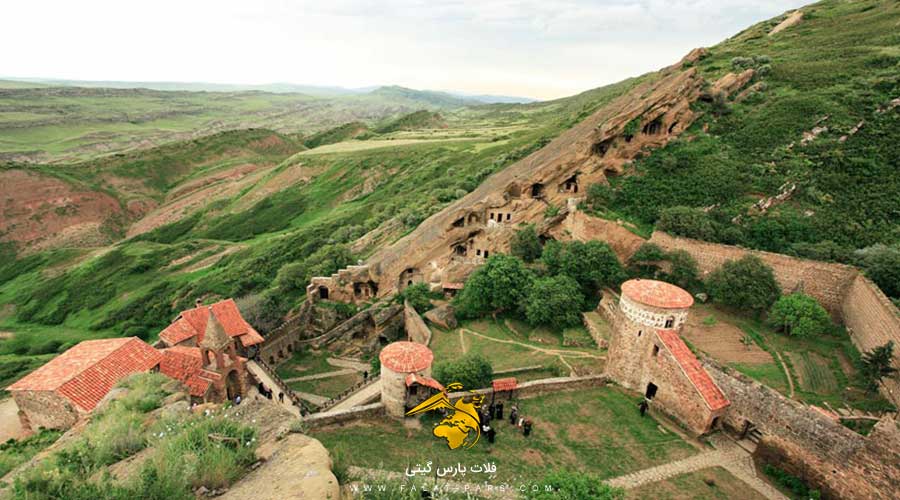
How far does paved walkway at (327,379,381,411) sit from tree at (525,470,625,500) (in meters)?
13.7

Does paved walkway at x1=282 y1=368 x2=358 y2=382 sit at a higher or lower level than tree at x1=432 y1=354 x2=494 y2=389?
lower

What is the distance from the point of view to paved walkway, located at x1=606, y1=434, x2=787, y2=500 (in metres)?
16.1

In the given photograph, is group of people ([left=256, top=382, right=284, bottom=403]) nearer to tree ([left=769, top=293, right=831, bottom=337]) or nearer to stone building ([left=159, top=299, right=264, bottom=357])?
stone building ([left=159, top=299, right=264, bottom=357])

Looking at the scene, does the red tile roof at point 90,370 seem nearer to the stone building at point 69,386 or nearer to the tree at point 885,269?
the stone building at point 69,386

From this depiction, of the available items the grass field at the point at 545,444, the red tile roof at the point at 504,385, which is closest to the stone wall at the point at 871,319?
the grass field at the point at 545,444

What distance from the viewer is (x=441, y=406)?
19.7 m

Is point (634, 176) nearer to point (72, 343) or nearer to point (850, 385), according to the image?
point (850, 385)

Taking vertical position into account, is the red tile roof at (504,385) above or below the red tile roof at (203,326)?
above

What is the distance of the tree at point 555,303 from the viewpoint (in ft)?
94.5

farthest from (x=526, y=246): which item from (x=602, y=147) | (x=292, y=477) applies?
(x=292, y=477)

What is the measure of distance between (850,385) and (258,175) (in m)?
98.0

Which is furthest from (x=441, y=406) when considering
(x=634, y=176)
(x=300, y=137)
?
(x=300, y=137)

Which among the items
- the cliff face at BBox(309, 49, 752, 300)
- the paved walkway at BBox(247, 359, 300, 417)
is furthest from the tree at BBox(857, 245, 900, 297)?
the paved walkway at BBox(247, 359, 300, 417)

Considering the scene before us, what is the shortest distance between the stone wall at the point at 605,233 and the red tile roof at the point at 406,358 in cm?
1860
